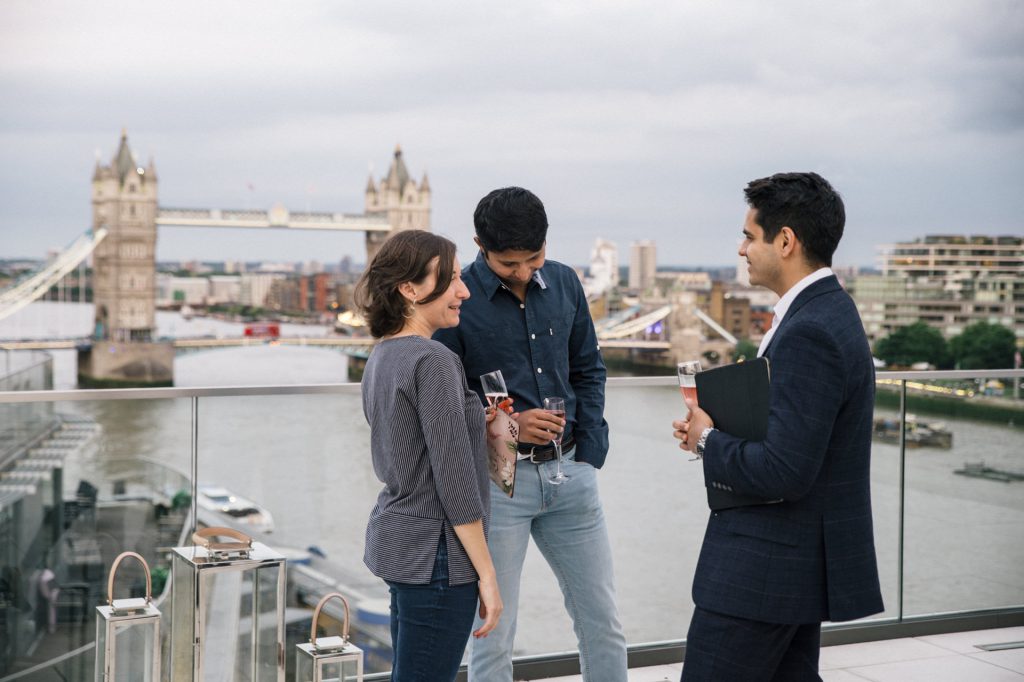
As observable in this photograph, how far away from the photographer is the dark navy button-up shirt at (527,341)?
6.60 feet

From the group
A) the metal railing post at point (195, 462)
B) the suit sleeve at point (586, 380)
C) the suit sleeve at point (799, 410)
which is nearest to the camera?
the suit sleeve at point (799, 410)

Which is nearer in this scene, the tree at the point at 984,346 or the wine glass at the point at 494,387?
the wine glass at the point at 494,387

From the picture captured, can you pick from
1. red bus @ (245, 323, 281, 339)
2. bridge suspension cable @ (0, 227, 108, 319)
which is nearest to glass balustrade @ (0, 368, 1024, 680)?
red bus @ (245, 323, 281, 339)

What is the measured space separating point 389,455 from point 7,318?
64511 millimetres

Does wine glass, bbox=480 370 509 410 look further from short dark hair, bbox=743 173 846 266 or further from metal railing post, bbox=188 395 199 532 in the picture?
metal railing post, bbox=188 395 199 532

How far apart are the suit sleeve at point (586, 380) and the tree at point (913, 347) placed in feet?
176

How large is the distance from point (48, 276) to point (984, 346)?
50.5m

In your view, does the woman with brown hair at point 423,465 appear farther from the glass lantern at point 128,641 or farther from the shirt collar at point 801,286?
the glass lantern at point 128,641

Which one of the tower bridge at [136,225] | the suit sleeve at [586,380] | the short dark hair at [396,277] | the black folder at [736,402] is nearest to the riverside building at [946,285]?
the tower bridge at [136,225]

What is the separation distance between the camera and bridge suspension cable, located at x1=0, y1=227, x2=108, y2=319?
58938 millimetres

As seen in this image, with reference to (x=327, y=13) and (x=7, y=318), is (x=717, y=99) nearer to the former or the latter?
(x=327, y=13)

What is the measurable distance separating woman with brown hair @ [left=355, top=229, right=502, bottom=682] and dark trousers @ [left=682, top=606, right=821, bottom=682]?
30 centimetres

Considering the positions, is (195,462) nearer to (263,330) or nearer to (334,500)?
(334,500)

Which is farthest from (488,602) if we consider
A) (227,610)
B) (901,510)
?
(901,510)
